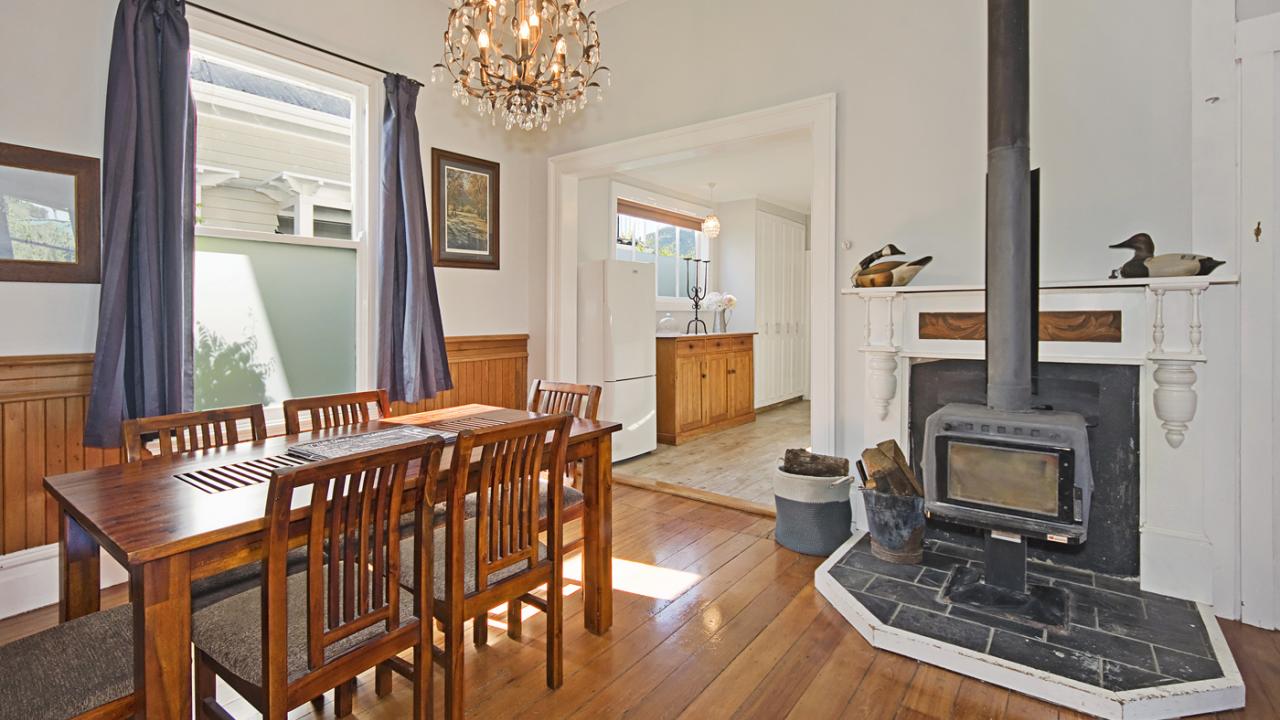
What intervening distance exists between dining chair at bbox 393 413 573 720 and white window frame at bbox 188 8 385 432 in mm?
1929

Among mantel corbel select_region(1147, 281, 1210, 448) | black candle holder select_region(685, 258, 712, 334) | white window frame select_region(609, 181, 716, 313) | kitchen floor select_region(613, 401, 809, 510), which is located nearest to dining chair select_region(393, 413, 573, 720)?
kitchen floor select_region(613, 401, 809, 510)

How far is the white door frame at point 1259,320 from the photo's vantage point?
2234 millimetres

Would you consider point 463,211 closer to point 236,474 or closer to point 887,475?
point 236,474

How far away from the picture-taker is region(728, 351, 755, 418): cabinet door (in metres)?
6.47

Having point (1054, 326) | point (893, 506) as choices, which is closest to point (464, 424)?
point (893, 506)

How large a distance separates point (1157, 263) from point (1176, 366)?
39 centimetres

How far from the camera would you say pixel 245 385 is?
3131 mm

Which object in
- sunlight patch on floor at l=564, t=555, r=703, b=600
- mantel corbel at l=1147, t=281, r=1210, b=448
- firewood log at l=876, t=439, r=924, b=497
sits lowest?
sunlight patch on floor at l=564, t=555, r=703, b=600

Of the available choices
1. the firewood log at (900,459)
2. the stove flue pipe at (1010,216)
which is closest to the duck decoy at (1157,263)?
the stove flue pipe at (1010,216)

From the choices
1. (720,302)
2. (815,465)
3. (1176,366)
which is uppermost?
(720,302)

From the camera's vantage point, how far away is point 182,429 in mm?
2096

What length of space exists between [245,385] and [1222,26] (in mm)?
4560

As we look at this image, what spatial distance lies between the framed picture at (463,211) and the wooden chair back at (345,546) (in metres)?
2.64

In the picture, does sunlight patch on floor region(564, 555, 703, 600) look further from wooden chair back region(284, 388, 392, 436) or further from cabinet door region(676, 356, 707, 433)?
cabinet door region(676, 356, 707, 433)
